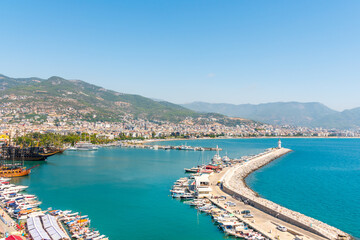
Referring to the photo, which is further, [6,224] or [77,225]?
[77,225]

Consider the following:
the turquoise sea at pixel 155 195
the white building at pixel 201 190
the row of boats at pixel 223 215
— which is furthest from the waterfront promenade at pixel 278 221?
the turquoise sea at pixel 155 195

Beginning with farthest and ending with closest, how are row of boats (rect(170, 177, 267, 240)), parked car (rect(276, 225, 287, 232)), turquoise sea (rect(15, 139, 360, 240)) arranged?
turquoise sea (rect(15, 139, 360, 240)) → row of boats (rect(170, 177, 267, 240)) → parked car (rect(276, 225, 287, 232))

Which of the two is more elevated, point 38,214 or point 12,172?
point 12,172

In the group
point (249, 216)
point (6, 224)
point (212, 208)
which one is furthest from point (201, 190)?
point (6, 224)

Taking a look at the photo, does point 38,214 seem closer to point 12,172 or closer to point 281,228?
point 281,228

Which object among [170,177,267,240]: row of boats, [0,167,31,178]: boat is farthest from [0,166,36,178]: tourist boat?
[170,177,267,240]: row of boats

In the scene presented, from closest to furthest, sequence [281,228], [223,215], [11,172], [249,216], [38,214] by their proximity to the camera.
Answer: [281,228], [38,214], [249,216], [223,215], [11,172]

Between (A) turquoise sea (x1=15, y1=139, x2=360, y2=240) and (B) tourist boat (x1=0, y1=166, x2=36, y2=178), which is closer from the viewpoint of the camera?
(A) turquoise sea (x1=15, y1=139, x2=360, y2=240)

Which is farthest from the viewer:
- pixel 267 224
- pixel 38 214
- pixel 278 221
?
pixel 38 214

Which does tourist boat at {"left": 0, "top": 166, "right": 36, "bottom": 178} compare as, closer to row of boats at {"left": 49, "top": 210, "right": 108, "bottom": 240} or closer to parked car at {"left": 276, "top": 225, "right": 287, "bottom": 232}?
row of boats at {"left": 49, "top": 210, "right": 108, "bottom": 240}

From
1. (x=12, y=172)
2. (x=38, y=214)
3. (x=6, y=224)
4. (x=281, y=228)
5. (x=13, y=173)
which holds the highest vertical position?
(x=12, y=172)
